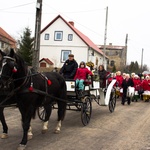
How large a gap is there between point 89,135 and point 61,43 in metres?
35.4

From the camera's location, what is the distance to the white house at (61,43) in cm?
4159

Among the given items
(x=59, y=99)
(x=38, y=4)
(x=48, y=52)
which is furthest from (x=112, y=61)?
(x=59, y=99)

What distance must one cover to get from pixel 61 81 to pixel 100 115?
354 centimetres

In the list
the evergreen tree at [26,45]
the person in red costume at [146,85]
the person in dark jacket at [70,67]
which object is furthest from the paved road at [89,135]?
the evergreen tree at [26,45]

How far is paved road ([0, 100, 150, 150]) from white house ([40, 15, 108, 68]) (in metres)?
31.6

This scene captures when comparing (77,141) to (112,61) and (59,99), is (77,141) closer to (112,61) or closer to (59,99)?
(59,99)

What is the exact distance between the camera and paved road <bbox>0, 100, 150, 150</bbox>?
6.48m

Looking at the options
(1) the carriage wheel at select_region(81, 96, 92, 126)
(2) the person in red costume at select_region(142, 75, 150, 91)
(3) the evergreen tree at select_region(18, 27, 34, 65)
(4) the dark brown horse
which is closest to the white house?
(3) the evergreen tree at select_region(18, 27, 34, 65)

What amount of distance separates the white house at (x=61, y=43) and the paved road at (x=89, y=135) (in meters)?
31.6

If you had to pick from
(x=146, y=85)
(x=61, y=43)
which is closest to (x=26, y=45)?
(x=61, y=43)

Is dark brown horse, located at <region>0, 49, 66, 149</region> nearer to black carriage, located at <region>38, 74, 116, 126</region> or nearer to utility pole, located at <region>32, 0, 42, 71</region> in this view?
black carriage, located at <region>38, 74, 116, 126</region>

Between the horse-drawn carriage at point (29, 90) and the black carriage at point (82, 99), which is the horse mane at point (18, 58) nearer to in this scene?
the horse-drawn carriage at point (29, 90)

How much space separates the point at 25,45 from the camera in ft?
130

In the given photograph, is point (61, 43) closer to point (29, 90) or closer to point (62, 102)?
point (62, 102)
